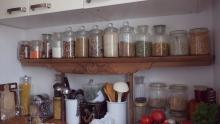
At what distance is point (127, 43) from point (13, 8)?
66 cm

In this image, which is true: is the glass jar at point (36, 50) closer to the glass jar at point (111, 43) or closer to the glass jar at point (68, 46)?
the glass jar at point (68, 46)

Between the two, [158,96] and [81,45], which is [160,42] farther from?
[81,45]

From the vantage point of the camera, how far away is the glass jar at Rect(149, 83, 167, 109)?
114cm

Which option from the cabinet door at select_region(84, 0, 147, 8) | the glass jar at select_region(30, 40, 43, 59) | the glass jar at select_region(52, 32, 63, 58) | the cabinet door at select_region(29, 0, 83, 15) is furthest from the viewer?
the glass jar at select_region(30, 40, 43, 59)

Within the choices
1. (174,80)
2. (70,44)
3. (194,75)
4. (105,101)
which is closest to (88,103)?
(105,101)

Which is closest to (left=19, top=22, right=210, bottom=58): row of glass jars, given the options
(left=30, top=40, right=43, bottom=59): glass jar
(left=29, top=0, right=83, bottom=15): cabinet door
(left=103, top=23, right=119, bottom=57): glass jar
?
(left=103, top=23, right=119, bottom=57): glass jar

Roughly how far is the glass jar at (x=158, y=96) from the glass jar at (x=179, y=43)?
21cm

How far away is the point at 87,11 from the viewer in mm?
1099

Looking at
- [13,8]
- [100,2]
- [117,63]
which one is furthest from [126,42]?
[13,8]

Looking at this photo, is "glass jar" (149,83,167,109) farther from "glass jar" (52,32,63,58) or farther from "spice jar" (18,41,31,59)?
"spice jar" (18,41,31,59)

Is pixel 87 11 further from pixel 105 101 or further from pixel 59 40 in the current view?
pixel 105 101

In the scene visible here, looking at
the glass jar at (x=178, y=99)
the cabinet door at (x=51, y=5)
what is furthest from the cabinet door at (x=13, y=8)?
the glass jar at (x=178, y=99)

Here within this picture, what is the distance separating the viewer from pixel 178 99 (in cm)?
108

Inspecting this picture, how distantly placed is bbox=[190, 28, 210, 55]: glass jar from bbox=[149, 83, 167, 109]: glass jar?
26 cm
